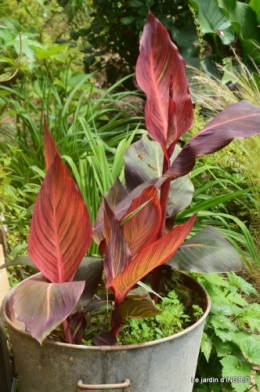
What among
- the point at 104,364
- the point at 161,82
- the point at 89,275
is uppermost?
the point at 161,82

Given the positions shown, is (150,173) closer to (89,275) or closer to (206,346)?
(89,275)

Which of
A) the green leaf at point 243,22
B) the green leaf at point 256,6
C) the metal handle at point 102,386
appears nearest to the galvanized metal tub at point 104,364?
the metal handle at point 102,386

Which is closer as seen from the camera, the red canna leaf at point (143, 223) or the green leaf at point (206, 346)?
the red canna leaf at point (143, 223)

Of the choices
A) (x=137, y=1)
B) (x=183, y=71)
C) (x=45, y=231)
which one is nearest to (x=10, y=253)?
(x=45, y=231)

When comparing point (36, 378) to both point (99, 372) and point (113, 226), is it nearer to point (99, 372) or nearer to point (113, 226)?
point (99, 372)

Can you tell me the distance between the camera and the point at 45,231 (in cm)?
159

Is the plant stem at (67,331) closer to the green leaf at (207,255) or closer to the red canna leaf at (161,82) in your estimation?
the green leaf at (207,255)

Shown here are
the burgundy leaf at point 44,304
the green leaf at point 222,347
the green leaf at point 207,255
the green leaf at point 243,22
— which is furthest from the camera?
the green leaf at point 243,22

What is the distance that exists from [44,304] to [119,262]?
27cm

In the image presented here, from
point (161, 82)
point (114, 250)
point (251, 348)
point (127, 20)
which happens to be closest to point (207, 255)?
point (114, 250)

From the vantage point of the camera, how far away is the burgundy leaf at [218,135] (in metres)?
1.73

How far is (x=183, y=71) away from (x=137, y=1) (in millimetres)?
2780

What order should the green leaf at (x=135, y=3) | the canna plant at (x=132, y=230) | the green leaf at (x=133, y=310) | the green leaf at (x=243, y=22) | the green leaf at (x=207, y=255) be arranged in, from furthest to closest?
1. the green leaf at (x=135, y=3)
2. the green leaf at (x=243, y=22)
3. the green leaf at (x=207, y=255)
4. the green leaf at (x=133, y=310)
5. the canna plant at (x=132, y=230)

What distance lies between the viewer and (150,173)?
2.05 m
